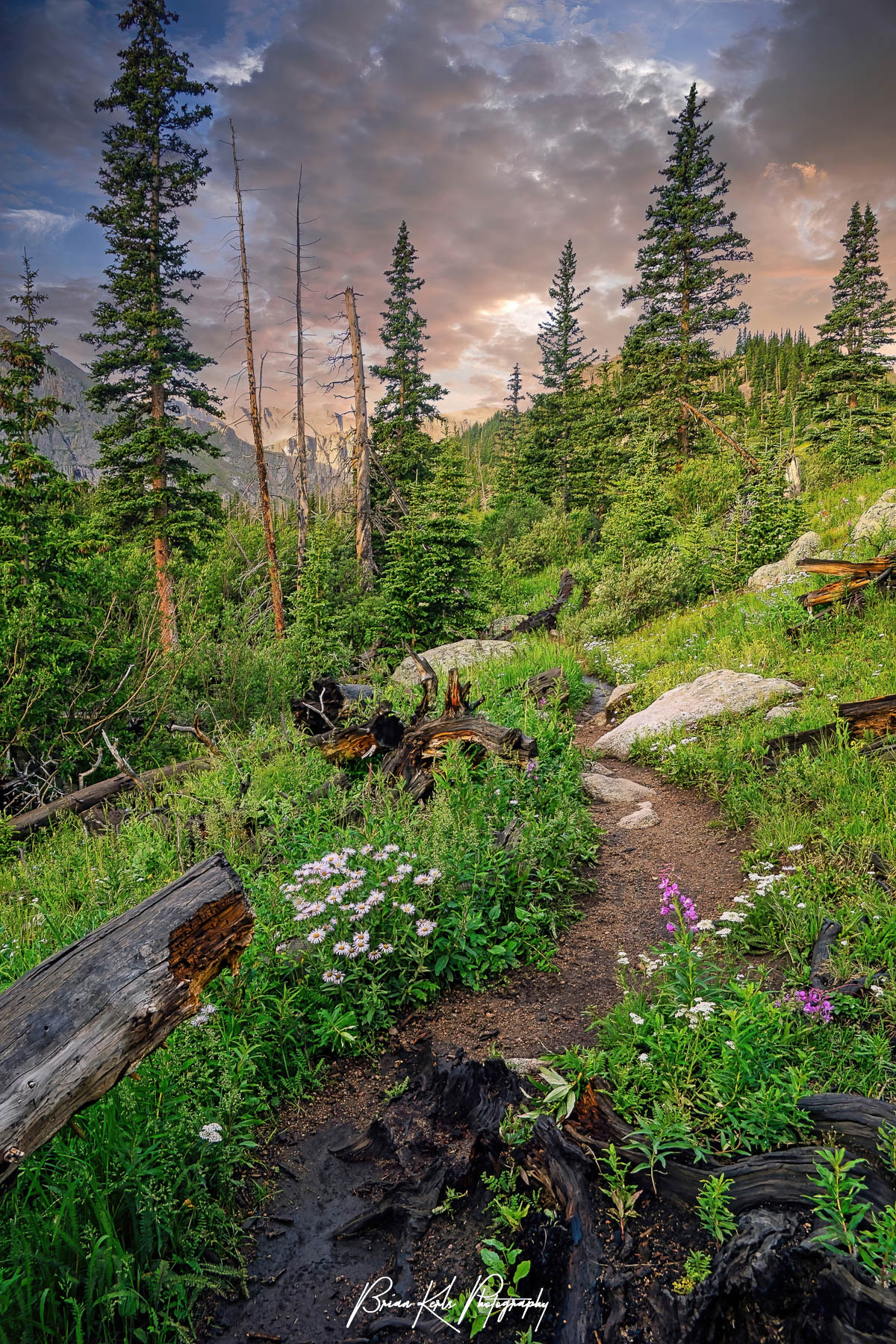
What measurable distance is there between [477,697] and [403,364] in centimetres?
2220

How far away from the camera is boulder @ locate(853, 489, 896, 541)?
33.4 feet

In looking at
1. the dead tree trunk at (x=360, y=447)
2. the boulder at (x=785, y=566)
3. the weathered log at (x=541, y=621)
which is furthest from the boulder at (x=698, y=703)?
the dead tree trunk at (x=360, y=447)

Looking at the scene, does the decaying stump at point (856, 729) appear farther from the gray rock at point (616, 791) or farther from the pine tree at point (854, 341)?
the pine tree at point (854, 341)

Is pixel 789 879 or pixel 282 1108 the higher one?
pixel 789 879

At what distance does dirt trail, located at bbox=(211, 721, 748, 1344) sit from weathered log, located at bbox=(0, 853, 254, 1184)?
886 mm

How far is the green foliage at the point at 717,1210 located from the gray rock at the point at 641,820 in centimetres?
414

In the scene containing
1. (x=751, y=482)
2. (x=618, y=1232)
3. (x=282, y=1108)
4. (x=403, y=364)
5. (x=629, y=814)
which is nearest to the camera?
(x=618, y=1232)

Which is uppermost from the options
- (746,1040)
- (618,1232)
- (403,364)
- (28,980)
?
(403,364)

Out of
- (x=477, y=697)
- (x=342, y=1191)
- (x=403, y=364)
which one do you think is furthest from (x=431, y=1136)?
(x=403, y=364)

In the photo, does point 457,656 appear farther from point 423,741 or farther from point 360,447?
point 360,447

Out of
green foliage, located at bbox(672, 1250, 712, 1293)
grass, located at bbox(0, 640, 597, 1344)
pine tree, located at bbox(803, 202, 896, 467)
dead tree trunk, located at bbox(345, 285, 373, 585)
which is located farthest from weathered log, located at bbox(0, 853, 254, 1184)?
pine tree, located at bbox(803, 202, 896, 467)

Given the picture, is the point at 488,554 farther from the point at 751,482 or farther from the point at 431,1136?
the point at 431,1136

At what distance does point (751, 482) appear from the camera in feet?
44.9

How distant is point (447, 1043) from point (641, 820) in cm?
339
